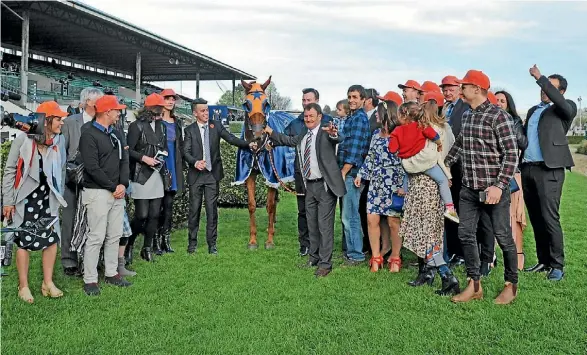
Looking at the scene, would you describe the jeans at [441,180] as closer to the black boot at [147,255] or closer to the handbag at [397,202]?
the handbag at [397,202]

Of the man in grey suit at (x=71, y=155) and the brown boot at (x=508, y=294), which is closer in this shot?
the brown boot at (x=508, y=294)

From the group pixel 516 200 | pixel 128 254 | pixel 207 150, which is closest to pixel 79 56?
pixel 207 150

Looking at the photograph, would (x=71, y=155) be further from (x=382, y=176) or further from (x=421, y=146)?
(x=421, y=146)

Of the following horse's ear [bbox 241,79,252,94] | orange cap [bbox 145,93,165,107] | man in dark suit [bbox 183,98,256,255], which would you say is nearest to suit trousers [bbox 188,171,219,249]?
man in dark suit [bbox 183,98,256,255]

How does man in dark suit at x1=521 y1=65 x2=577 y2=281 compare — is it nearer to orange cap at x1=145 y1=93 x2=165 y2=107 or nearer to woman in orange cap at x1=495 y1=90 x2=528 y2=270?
woman in orange cap at x1=495 y1=90 x2=528 y2=270

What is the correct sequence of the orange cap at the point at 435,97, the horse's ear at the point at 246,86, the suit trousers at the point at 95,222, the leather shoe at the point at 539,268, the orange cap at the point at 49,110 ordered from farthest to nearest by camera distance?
1. the horse's ear at the point at 246,86
2. the leather shoe at the point at 539,268
3. the orange cap at the point at 435,97
4. the suit trousers at the point at 95,222
5. the orange cap at the point at 49,110

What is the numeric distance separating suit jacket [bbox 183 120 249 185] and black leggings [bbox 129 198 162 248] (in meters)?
0.71

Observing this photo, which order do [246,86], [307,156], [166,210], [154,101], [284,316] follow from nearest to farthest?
[284,316], [307,156], [154,101], [166,210], [246,86]

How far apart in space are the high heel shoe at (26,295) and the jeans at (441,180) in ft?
12.6

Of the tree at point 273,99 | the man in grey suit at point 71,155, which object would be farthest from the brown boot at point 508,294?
the tree at point 273,99

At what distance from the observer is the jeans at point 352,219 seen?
6.29 metres

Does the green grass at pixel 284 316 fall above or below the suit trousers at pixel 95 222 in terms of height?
below

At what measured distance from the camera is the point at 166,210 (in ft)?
22.1

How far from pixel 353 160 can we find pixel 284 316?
7.61 feet
